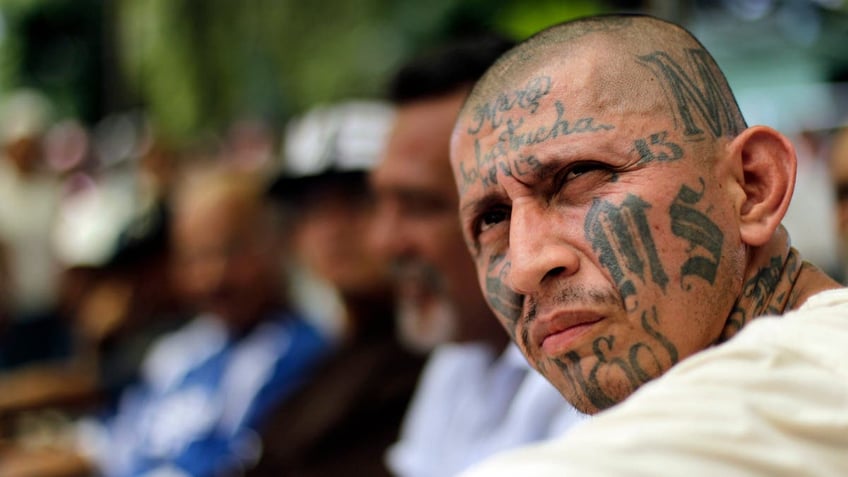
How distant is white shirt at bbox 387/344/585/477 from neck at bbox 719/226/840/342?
1.14m

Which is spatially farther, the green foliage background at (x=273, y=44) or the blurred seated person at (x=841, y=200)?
the green foliage background at (x=273, y=44)

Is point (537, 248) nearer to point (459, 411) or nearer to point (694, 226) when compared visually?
point (694, 226)

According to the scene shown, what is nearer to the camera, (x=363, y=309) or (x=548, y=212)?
(x=548, y=212)

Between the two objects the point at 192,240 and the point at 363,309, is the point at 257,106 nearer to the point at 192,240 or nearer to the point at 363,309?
the point at 192,240

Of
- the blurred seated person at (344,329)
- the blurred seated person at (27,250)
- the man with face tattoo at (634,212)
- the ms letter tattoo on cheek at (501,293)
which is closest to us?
the man with face tattoo at (634,212)

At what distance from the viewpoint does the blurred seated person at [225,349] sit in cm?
386

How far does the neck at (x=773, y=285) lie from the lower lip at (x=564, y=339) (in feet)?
0.67

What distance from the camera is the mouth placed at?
1328mm

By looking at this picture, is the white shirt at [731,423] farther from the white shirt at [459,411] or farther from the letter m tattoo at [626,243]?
the white shirt at [459,411]

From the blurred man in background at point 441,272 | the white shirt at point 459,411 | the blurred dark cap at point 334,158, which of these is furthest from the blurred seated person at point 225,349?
the blurred man in background at point 441,272

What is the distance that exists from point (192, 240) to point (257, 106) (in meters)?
3.33

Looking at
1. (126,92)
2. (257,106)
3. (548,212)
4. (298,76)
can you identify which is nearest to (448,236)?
(548,212)

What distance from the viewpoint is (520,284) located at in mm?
1353

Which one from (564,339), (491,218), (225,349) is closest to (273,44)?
(225,349)
